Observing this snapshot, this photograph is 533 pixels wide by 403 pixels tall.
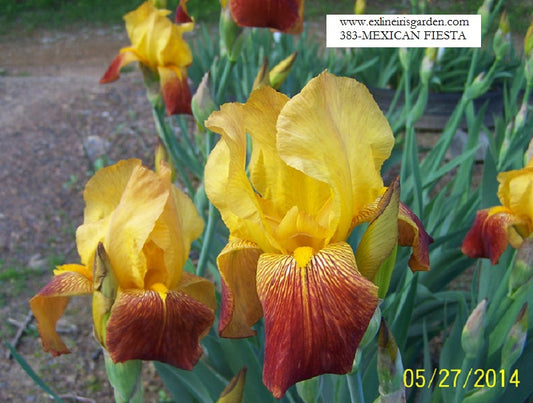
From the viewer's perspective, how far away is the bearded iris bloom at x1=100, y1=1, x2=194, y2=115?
5.99ft

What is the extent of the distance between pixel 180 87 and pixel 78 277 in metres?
1.08

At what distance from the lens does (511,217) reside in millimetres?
1206

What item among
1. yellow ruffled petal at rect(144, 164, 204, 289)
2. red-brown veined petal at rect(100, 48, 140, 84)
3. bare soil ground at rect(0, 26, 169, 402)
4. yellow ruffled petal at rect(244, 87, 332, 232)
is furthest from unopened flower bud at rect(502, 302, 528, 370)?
red-brown veined petal at rect(100, 48, 140, 84)

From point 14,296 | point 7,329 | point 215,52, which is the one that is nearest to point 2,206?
point 14,296

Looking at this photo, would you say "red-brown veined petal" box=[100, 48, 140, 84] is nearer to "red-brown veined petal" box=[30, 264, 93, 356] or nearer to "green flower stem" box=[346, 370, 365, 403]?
"red-brown veined petal" box=[30, 264, 93, 356]

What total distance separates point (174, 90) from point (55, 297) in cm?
107

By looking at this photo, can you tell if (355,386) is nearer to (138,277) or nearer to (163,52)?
(138,277)

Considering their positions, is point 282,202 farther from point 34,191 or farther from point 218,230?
point 34,191

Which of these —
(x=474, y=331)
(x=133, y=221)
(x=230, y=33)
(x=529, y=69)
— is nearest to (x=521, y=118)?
(x=529, y=69)

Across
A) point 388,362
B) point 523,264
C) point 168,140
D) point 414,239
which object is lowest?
point 168,140

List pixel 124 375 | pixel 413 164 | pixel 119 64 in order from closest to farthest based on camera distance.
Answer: pixel 124 375 → pixel 413 164 → pixel 119 64

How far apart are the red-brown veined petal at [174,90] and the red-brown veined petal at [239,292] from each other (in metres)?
1.09

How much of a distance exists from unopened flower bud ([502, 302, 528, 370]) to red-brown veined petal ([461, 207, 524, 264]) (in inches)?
8.7

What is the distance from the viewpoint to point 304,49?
3.26 metres
